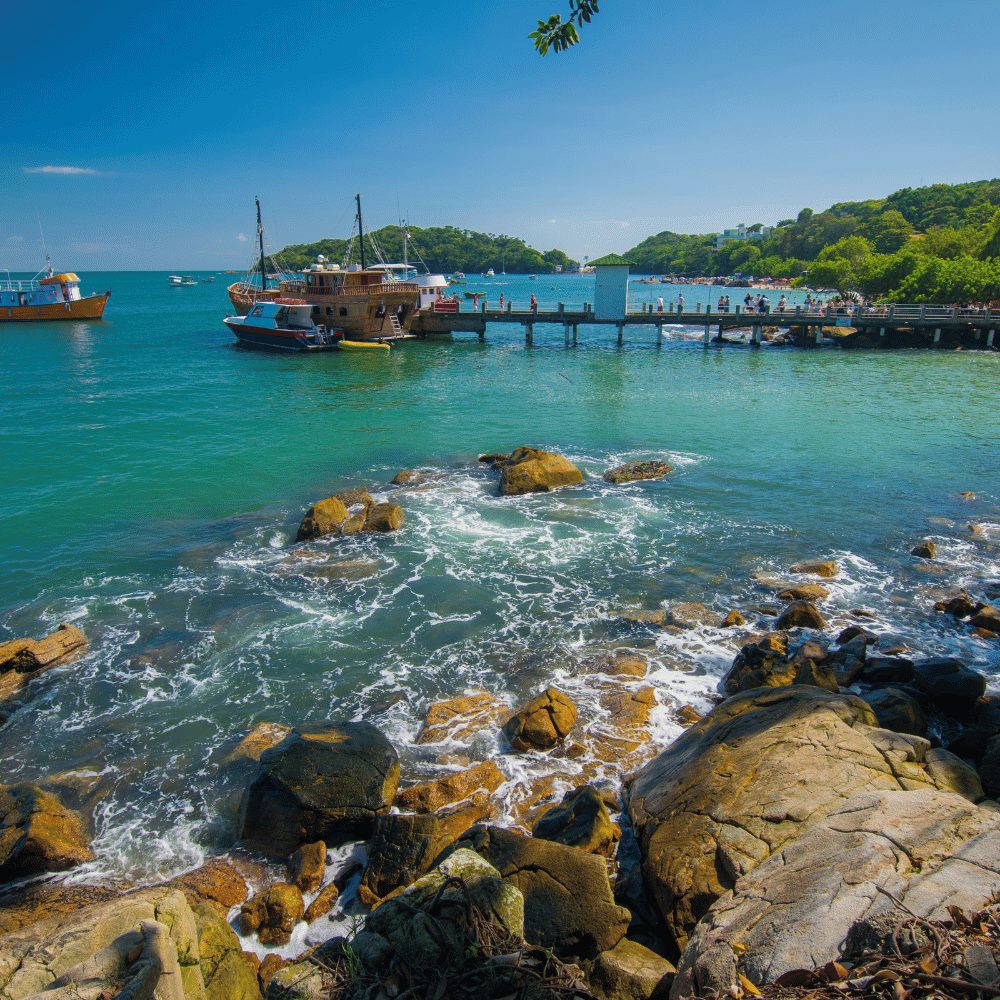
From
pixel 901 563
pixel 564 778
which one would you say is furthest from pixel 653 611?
pixel 901 563

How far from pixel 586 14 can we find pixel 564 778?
810cm

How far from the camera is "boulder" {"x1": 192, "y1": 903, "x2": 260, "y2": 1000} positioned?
207 inches

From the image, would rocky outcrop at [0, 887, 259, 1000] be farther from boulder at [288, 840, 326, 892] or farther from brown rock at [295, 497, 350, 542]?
brown rock at [295, 497, 350, 542]

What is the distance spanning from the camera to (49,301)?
73.4 meters

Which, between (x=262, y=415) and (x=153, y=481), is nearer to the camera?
(x=153, y=481)

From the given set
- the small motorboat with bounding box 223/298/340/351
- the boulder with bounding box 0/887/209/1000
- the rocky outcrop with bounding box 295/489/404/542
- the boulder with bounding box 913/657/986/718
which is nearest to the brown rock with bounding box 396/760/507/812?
the boulder with bounding box 0/887/209/1000

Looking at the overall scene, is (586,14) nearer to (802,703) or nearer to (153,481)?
(802,703)

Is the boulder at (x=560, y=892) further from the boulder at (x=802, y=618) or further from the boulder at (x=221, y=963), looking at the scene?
the boulder at (x=802, y=618)

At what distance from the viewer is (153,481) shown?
21.3 metres

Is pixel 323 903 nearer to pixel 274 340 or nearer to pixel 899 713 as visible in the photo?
pixel 899 713

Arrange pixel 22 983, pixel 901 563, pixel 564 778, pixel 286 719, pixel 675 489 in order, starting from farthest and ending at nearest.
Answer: pixel 675 489 → pixel 901 563 → pixel 286 719 → pixel 564 778 → pixel 22 983

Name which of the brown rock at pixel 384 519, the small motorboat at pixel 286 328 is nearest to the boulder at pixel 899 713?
the brown rock at pixel 384 519

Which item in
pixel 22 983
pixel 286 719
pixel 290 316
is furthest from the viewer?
pixel 290 316

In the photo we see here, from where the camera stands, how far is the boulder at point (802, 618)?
484 inches
